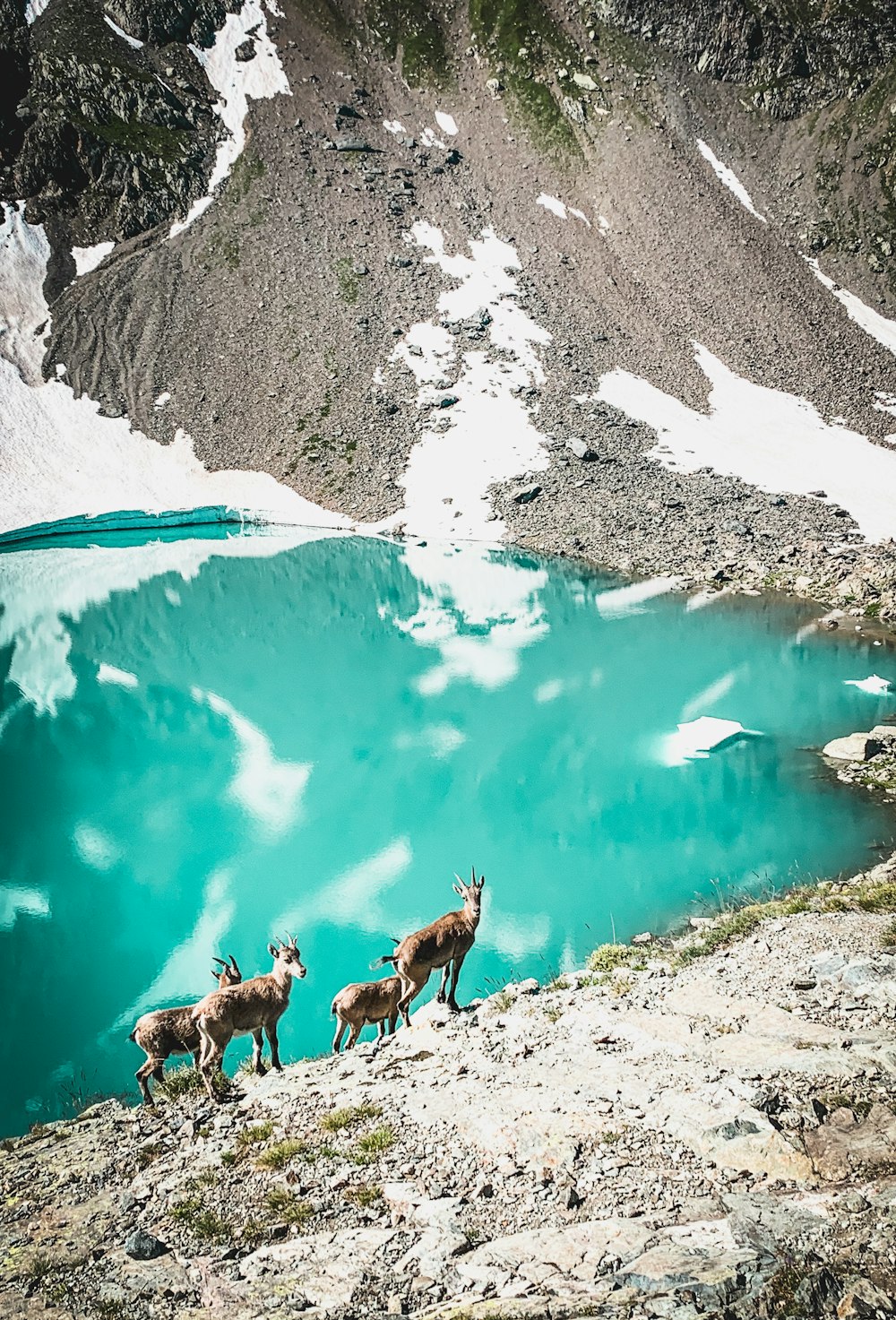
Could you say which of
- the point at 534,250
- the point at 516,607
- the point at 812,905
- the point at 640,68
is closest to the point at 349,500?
the point at 516,607

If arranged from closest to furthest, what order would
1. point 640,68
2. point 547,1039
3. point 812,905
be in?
point 547,1039 < point 812,905 < point 640,68

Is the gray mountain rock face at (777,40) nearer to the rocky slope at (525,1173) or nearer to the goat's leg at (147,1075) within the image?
the rocky slope at (525,1173)

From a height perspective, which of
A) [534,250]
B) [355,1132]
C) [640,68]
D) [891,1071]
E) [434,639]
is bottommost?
[891,1071]

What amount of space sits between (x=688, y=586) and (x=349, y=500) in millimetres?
26046

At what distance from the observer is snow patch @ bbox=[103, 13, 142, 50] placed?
88.0m

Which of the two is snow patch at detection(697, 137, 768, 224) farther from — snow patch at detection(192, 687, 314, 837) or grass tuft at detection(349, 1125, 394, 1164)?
grass tuft at detection(349, 1125, 394, 1164)

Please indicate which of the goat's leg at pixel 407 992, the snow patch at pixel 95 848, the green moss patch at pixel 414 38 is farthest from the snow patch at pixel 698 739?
the green moss patch at pixel 414 38

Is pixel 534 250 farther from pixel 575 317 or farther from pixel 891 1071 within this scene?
pixel 891 1071

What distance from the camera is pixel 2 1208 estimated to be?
9.01 m

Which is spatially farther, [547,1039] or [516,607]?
[516,607]

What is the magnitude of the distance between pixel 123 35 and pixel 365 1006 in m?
106

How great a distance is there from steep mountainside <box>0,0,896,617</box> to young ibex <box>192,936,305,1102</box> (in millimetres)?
Answer: 38690

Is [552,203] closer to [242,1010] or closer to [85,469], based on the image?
[85,469]

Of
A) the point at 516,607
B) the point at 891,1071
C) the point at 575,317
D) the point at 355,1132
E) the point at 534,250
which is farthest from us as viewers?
the point at 534,250
